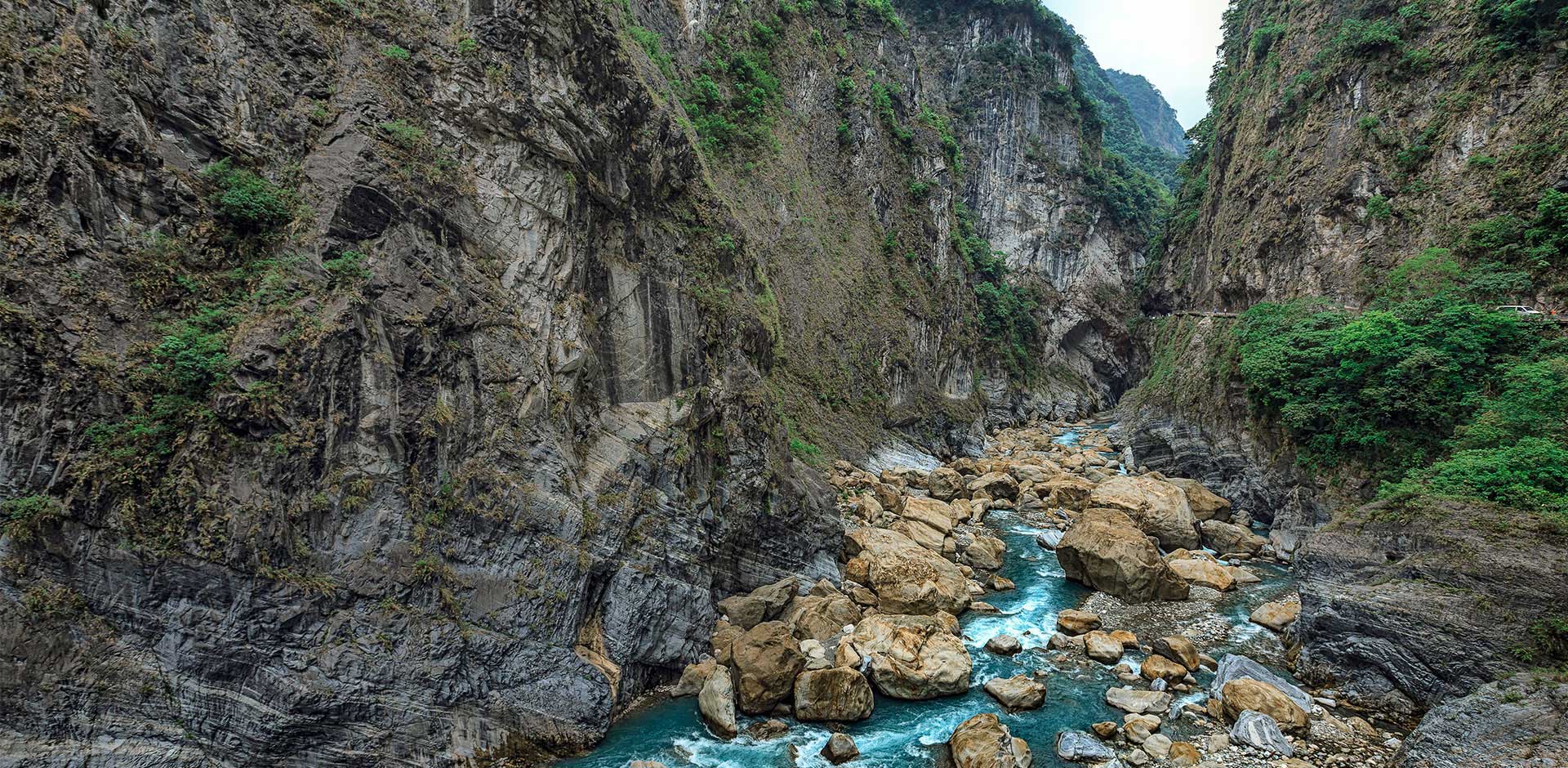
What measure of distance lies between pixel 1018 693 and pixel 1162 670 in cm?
312

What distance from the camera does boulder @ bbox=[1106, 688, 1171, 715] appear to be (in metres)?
11.2

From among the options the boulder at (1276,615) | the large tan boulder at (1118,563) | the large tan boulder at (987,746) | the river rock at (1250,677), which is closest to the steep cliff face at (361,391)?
the large tan boulder at (987,746)

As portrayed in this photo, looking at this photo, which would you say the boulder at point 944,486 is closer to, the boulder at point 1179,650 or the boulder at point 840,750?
the boulder at point 1179,650

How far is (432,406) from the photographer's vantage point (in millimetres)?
10406

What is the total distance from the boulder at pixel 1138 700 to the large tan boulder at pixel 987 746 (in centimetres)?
231

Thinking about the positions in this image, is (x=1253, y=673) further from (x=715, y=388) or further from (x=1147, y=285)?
(x=1147, y=285)

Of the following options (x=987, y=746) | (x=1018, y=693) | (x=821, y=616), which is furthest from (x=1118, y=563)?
(x=987, y=746)

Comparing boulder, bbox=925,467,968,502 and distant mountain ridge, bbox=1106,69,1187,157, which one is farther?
distant mountain ridge, bbox=1106,69,1187,157

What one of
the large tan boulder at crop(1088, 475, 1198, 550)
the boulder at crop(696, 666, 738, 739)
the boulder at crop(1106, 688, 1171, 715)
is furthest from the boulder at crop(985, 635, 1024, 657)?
the large tan boulder at crop(1088, 475, 1198, 550)

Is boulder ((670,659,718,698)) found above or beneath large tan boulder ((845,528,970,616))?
beneath

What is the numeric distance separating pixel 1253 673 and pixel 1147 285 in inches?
1667

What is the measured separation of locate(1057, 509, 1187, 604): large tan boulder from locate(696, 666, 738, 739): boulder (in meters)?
10.5

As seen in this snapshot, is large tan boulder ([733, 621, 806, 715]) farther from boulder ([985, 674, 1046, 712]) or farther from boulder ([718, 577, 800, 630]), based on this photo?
boulder ([985, 674, 1046, 712])

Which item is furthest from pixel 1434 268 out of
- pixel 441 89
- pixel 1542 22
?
pixel 441 89
